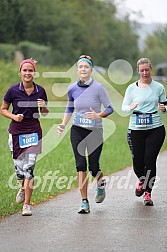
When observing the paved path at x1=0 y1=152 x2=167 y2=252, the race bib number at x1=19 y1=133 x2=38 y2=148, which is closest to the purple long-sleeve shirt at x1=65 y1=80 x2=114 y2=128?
the race bib number at x1=19 y1=133 x2=38 y2=148

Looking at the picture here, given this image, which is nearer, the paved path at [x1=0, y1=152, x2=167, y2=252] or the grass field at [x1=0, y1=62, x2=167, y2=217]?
the paved path at [x1=0, y1=152, x2=167, y2=252]

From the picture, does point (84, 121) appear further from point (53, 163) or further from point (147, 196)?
point (53, 163)

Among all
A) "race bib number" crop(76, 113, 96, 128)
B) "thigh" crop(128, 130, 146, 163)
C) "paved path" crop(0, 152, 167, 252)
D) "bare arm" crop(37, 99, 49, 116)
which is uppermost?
"bare arm" crop(37, 99, 49, 116)

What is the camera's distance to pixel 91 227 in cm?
A: 864

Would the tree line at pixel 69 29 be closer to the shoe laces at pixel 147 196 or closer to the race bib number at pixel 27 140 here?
the shoe laces at pixel 147 196

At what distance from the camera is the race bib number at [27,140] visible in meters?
9.63

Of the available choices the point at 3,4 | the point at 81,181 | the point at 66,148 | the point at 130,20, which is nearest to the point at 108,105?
the point at 81,181

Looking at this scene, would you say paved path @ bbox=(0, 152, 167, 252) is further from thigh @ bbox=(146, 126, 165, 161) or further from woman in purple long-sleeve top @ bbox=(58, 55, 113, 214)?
thigh @ bbox=(146, 126, 165, 161)

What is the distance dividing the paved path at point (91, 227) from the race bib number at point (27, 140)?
0.88 metres

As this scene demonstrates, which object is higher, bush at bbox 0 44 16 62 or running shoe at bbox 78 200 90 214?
bush at bbox 0 44 16 62

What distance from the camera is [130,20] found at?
9912cm

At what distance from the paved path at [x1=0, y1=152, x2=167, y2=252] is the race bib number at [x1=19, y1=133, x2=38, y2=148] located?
0.88 metres

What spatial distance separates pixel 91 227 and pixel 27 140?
1.60m

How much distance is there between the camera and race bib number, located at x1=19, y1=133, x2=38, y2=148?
9.63 metres
